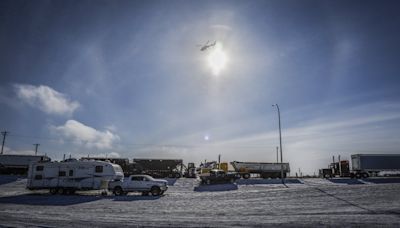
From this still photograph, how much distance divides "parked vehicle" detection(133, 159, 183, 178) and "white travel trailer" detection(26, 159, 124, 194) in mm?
16327

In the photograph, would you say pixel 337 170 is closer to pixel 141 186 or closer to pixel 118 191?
pixel 141 186

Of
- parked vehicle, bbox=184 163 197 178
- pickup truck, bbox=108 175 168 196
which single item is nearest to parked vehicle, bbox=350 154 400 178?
parked vehicle, bbox=184 163 197 178

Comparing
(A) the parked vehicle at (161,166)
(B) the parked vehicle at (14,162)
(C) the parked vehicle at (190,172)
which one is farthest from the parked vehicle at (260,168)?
(B) the parked vehicle at (14,162)

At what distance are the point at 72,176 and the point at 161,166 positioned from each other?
19056 mm

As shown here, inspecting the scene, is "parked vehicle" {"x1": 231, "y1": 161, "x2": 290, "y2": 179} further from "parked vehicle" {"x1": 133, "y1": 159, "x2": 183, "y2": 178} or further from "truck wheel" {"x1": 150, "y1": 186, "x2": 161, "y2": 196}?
"truck wheel" {"x1": 150, "y1": 186, "x2": 161, "y2": 196}

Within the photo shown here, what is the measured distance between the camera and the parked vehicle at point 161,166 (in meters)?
44.8

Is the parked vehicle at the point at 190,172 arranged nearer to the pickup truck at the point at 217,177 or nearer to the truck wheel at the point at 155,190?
the pickup truck at the point at 217,177

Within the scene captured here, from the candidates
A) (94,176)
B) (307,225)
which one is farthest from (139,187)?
(307,225)

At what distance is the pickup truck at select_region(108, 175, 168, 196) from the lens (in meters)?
25.9

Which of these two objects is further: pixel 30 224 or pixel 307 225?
pixel 30 224

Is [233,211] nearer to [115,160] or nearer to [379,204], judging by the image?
[379,204]

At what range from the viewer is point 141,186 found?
26000 mm

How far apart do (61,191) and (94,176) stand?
4.06 m

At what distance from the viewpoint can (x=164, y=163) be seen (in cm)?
4594
